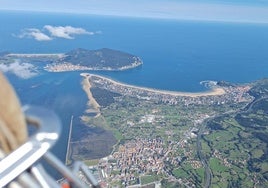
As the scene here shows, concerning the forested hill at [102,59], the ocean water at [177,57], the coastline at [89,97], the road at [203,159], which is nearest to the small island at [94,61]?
the forested hill at [102,59]

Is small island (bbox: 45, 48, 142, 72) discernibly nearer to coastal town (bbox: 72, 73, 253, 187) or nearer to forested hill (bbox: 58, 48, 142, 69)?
forested hill (bbox: 58, 48, 142, 69)

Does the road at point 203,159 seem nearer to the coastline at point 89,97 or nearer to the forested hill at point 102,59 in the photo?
the coastline at point 89,97

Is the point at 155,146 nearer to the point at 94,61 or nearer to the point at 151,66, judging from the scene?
the point at 94,61

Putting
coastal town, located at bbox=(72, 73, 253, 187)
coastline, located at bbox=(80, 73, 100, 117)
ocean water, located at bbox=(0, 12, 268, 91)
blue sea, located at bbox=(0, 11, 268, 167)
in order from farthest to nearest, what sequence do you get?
ocean water, located at bbox=(0, 12, 268, 91)
blue sea, located at bbox=(0, 11, 268, 167)
coastline, located at bbox=(80, 73, 100, 117)
coastal town, located at bbox=(72, 73, 253, 187)

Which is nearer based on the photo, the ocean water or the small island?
the ocean water

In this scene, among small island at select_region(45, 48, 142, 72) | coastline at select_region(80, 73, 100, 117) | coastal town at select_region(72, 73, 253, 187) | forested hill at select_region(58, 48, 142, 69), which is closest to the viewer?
coastal town at select_region(72, 73, 253, 187)

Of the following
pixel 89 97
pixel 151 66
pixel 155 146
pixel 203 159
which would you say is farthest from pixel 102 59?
pixel 203 159

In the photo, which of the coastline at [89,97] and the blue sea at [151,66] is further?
the blue sea at [151,66]

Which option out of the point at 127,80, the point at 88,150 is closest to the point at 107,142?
the point at 88,150

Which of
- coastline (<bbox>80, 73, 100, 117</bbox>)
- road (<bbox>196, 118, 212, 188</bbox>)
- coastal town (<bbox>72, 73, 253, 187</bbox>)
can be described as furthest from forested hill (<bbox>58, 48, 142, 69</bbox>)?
road (<bbox>196, 118, 212, 188</bbox>)

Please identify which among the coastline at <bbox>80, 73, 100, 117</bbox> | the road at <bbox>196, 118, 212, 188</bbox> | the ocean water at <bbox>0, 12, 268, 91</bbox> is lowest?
the ocean water at <bbox>0, 12, 268, 91</bbox>
